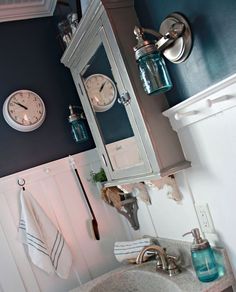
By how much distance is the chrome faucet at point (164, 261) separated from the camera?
1461 mm

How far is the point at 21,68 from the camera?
194 cm

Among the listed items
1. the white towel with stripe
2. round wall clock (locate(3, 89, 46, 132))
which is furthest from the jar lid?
the white towel with stripe

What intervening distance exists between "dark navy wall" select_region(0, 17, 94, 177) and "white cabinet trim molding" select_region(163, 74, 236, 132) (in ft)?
2.73

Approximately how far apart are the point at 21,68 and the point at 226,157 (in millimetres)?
1271

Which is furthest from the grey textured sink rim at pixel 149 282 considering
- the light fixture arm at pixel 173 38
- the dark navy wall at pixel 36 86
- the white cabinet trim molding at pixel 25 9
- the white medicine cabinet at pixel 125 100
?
the white cabinet trim molding at pixel 25 9

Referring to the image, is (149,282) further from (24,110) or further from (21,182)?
(24,110)

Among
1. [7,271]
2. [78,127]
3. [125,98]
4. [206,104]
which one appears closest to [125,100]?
[125,98]

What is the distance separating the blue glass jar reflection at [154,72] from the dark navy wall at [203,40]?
0.10 meters

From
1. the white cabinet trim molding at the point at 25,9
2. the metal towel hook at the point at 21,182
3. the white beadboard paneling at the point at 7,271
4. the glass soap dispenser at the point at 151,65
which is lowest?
the white beadboard paneling at the point at 7,271

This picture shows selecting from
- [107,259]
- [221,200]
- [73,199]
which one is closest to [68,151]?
[73,199]

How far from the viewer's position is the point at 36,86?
1956 mm

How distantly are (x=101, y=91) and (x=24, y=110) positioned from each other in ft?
1.83

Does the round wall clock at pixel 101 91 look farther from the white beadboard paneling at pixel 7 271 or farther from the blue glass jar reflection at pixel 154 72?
the white beadboard paneling at pixel 7 271

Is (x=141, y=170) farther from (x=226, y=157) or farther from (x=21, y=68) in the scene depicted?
(x=21, y=68)
